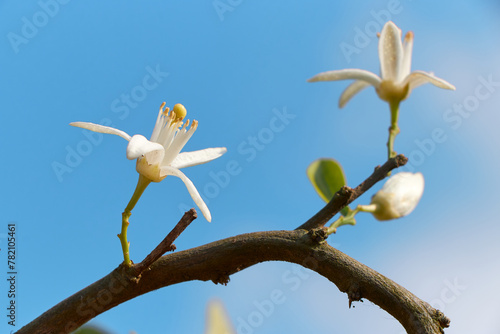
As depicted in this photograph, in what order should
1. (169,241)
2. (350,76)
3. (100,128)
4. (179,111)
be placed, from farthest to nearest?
1. (350,76)
2. (179,111)
3. (100,128)
4. (169,241)

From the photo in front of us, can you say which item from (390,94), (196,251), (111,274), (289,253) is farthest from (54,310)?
(390,94)

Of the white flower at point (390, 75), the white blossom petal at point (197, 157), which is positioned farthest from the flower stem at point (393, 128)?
the white blossom petal at point (197, 157)

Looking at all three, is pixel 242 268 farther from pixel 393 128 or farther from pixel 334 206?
pixel 393 128

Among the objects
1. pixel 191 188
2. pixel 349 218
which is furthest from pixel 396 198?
pixel 191 188

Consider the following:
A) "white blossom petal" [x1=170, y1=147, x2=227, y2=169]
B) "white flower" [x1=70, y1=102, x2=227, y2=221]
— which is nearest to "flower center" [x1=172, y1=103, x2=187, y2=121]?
"white flower" [x1=70, y1=102, x2=227, y2=221]

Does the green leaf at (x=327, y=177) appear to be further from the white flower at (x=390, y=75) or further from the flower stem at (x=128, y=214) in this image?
the flower stem at (x=128, y=214)

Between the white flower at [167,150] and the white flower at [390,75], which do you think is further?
the white flower at [390,75]

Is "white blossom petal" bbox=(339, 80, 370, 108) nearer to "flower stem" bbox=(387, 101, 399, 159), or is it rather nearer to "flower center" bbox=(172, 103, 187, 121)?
"flower stem" bbox=(387, 101, 399, 159)
